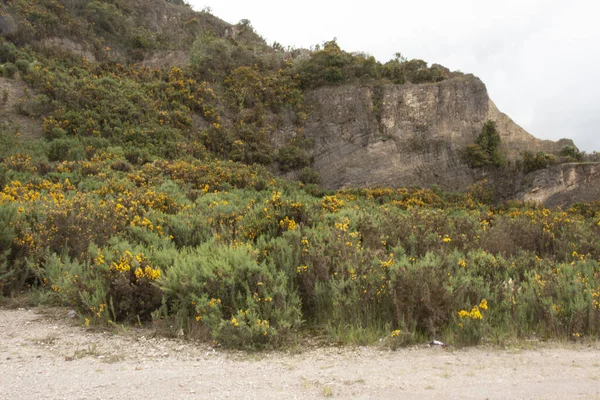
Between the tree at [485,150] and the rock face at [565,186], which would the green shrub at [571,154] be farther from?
the tree at [485,150]

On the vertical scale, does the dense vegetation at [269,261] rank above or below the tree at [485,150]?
below

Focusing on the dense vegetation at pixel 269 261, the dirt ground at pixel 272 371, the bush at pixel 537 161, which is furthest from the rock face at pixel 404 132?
the dirt ground at pixel 272 371

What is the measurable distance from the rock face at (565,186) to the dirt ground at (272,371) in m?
24.2

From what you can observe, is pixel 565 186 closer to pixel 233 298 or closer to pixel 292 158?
pixel 292 158

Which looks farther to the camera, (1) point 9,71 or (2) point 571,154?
(2) point 571,154

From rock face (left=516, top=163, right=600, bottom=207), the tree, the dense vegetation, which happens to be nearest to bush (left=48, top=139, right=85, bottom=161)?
the dense vegetation

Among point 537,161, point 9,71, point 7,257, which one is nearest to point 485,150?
point 537,161

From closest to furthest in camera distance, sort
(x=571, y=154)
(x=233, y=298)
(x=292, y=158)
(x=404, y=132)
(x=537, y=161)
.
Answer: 1. (x=233, y=298)
2. (x=292, y=158)
3. (x=537, y=161)
4. (x=571, y=154)
5. (x=404, y=132)

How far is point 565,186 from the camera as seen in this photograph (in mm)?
26438

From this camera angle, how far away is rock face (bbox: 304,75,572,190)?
2695cm

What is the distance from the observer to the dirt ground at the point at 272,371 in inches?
146

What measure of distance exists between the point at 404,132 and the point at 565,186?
9363mm

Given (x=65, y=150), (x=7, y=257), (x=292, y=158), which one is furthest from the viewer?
(x=292, y=158)

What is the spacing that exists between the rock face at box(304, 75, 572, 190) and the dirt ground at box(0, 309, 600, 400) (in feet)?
70.1
